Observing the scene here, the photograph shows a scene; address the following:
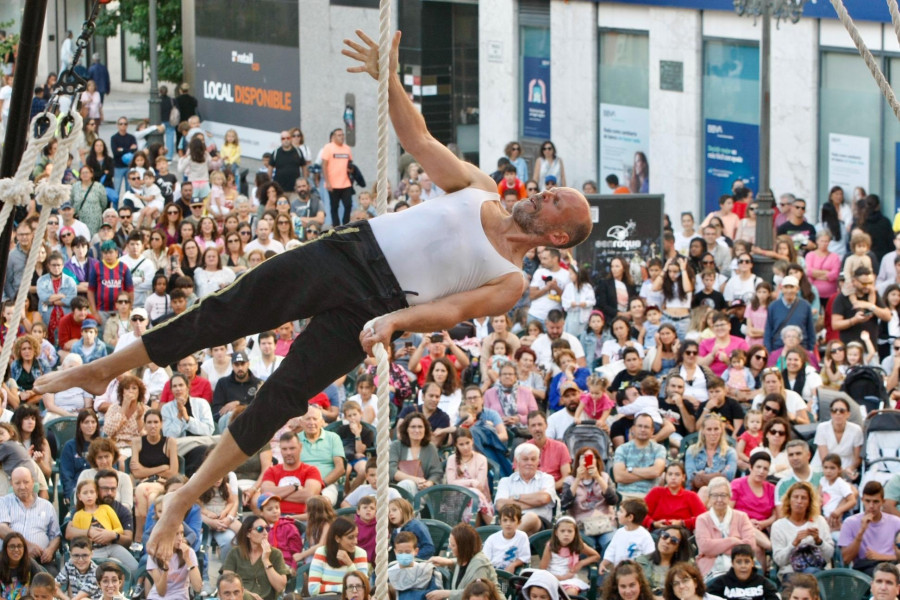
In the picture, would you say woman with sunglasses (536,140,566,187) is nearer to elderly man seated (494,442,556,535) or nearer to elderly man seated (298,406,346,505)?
elderly man seated (298,406,346,505)

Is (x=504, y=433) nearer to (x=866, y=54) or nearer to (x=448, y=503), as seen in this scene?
(x=448, y=503)

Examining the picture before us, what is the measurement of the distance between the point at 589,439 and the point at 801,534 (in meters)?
1.81

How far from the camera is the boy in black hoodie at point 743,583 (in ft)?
28.7

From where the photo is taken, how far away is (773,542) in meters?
9.34

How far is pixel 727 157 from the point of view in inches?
719

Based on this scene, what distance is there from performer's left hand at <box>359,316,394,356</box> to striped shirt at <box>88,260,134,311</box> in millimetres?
8821

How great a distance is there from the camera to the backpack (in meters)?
10.8

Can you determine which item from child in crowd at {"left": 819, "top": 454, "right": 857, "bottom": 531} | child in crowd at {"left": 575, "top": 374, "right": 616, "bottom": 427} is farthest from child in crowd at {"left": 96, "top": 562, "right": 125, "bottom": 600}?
child in crowd at {"left": 819, "top": 454, "right": 857, "bottom": 531}

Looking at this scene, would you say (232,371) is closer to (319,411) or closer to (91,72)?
(319,411)

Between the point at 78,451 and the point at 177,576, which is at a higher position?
the point at 78,451

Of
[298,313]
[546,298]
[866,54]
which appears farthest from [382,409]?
[546,298]

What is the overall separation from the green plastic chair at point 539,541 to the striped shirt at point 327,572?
117cm

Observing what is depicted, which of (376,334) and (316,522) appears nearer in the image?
(376,334)

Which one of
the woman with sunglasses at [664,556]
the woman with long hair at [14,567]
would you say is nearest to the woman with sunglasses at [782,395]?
the woman with sunglasses at [664,556]
